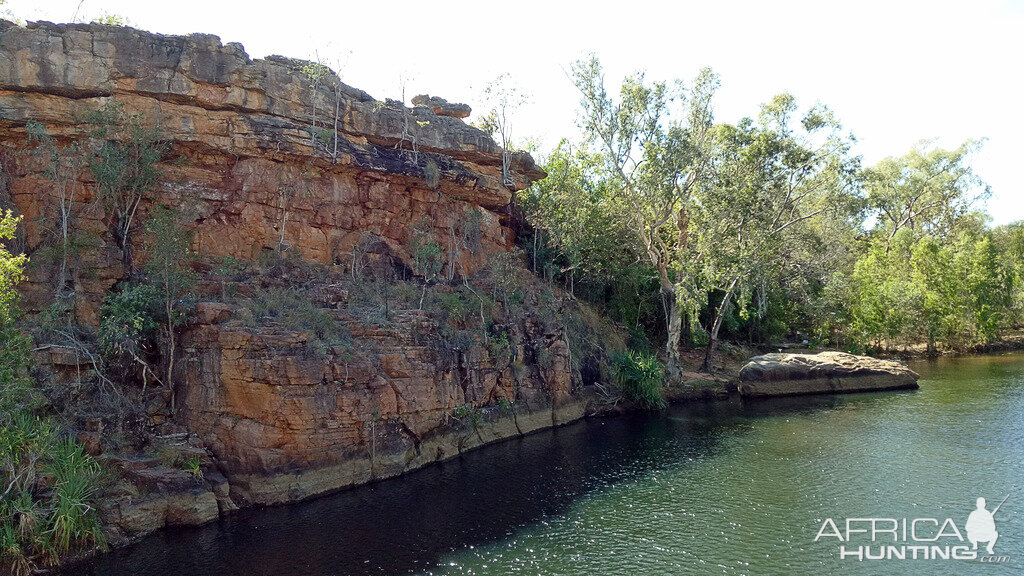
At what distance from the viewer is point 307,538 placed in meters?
14.7

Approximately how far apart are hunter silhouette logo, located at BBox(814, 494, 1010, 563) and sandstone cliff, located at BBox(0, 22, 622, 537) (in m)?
13.1

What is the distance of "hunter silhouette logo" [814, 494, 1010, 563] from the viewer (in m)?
12.8

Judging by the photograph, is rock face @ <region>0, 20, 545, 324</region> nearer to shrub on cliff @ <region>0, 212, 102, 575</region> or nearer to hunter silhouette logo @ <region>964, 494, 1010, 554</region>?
shrub on cliff @ <region>0, 212, 102, 575</region>

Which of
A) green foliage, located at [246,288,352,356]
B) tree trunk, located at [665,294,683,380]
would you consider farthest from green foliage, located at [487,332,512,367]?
tree trunk, located at [665,294,683,380]

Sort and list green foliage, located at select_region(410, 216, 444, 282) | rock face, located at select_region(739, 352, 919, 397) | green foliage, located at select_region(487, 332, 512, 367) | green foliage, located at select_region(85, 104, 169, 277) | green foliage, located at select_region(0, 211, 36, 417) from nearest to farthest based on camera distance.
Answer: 1. green foliage, located at select_region(0, 211, 36, 417)
2. green foliage, located at select_region(85, 104, 169, 277)
3. green foliage, located at select_region(487, 332, 512, 367)
4. green foliage, located at select_region(410, 216, 444, 282)
5. rock face, located at select_region(739, 352, 919, 397)

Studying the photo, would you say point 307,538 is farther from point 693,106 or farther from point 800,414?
point 693,106

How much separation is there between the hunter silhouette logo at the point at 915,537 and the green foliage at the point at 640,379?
45.3 ft

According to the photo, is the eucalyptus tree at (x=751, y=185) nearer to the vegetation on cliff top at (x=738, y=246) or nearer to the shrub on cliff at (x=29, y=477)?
the vegetation on cliff top at (x=738, y=246)

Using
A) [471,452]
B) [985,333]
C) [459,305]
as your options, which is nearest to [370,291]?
[459,305]

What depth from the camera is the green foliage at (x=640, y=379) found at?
2841 centimetres

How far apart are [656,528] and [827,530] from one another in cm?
412

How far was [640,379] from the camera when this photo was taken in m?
28.4

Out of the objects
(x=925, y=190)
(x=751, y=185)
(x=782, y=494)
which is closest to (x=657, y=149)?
(x=751, y=185)

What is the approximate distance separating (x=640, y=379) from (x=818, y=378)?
35.5 feet
